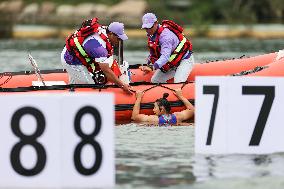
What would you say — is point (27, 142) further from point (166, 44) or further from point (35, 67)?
point (166, 44)

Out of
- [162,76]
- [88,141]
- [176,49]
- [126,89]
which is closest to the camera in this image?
[88,141]

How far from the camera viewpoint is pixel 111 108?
11305 mm

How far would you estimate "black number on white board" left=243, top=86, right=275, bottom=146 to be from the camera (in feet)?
43.3

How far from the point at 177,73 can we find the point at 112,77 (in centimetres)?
160

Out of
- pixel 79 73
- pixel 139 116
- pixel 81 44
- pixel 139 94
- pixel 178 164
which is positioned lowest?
pixel 178 164

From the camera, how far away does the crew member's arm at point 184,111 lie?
1731 cm

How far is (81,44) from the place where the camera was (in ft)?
58.5

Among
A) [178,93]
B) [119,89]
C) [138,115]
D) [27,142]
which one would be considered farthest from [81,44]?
[27,142]

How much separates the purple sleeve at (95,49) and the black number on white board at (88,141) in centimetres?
635

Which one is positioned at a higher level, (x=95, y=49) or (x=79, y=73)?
(x=95, y=49)

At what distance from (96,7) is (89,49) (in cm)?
5744

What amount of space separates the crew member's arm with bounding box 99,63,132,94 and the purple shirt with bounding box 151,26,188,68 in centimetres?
88

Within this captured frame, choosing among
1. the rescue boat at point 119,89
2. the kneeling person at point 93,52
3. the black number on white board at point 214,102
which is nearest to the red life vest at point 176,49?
the rescue boat at point 119,89

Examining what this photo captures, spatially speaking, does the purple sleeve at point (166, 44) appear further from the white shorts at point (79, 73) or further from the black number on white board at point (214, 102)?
the black number on white board at point (214, 102)
